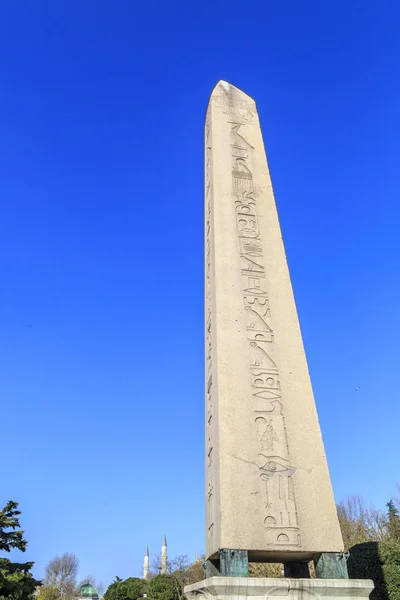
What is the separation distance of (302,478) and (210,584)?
1.15m

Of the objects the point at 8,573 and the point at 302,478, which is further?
the point at 8,573

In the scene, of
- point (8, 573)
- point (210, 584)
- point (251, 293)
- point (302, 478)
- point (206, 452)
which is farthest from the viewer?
point (8, 573)

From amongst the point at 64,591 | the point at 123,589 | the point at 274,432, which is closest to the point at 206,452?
the point at 274,432

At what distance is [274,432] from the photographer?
437cm

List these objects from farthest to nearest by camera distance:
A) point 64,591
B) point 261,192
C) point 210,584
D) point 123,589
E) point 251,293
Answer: point 64,591 < point 123,589 < point 261,192 < point 251,293 < point 210,584

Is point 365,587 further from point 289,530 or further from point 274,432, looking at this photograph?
point 274,432

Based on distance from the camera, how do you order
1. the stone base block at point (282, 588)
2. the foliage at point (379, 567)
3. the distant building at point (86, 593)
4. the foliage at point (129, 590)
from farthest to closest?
the distant building at point (86, 593), the foliage at point (129, 590), the foliage at point (379, 567), the stone base block at point (282, 588)

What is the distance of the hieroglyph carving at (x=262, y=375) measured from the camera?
3.94 metres

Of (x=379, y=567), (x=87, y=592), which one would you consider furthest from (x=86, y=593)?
(x=379, y=567)

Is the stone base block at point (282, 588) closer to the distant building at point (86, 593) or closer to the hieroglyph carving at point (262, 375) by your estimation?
the hieroglyph carving at point (262, 375)

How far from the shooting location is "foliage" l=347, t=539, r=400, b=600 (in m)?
8.52

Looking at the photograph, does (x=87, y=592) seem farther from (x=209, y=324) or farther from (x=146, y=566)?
(x=209, y=324)

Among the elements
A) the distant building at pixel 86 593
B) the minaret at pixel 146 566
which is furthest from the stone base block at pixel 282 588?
the minaret at pixel 146 566

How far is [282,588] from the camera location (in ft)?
11.8
